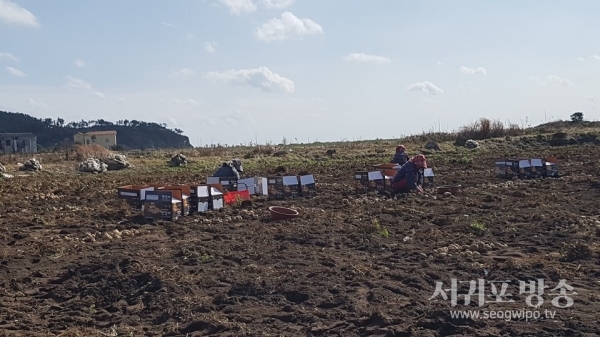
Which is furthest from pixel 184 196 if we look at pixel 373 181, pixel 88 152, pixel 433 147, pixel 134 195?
pixel 433 147

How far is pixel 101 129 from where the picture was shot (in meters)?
94.5

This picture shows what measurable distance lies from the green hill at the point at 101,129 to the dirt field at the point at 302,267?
2935 inches

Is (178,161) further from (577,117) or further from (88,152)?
(577,117)

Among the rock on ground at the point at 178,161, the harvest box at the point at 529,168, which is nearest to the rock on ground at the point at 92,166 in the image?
the rock on ground at the point at 178,161

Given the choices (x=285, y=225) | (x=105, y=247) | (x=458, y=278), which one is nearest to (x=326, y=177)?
(x=285, y=225)

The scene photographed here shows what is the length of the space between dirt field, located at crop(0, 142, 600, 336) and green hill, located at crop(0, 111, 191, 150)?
74549mm

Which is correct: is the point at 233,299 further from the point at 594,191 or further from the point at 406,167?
the point at 594,191

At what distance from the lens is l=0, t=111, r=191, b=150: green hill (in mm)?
85200

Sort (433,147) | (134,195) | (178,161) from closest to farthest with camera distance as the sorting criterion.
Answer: (134,195) < (178,161) < (433,147)

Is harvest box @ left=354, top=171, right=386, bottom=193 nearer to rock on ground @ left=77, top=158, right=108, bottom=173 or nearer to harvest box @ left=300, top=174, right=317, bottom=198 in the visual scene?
harvest box @ left=300, top=174, right=317, bottom=198

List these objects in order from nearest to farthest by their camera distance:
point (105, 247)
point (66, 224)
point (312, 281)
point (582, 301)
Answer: point (582, 301) → point (312, 281) → point (105, 247) → point (66, 224)

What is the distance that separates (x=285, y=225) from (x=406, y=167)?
17.1 feet

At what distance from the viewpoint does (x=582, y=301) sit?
610 centimetres

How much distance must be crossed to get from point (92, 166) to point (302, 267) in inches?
833
